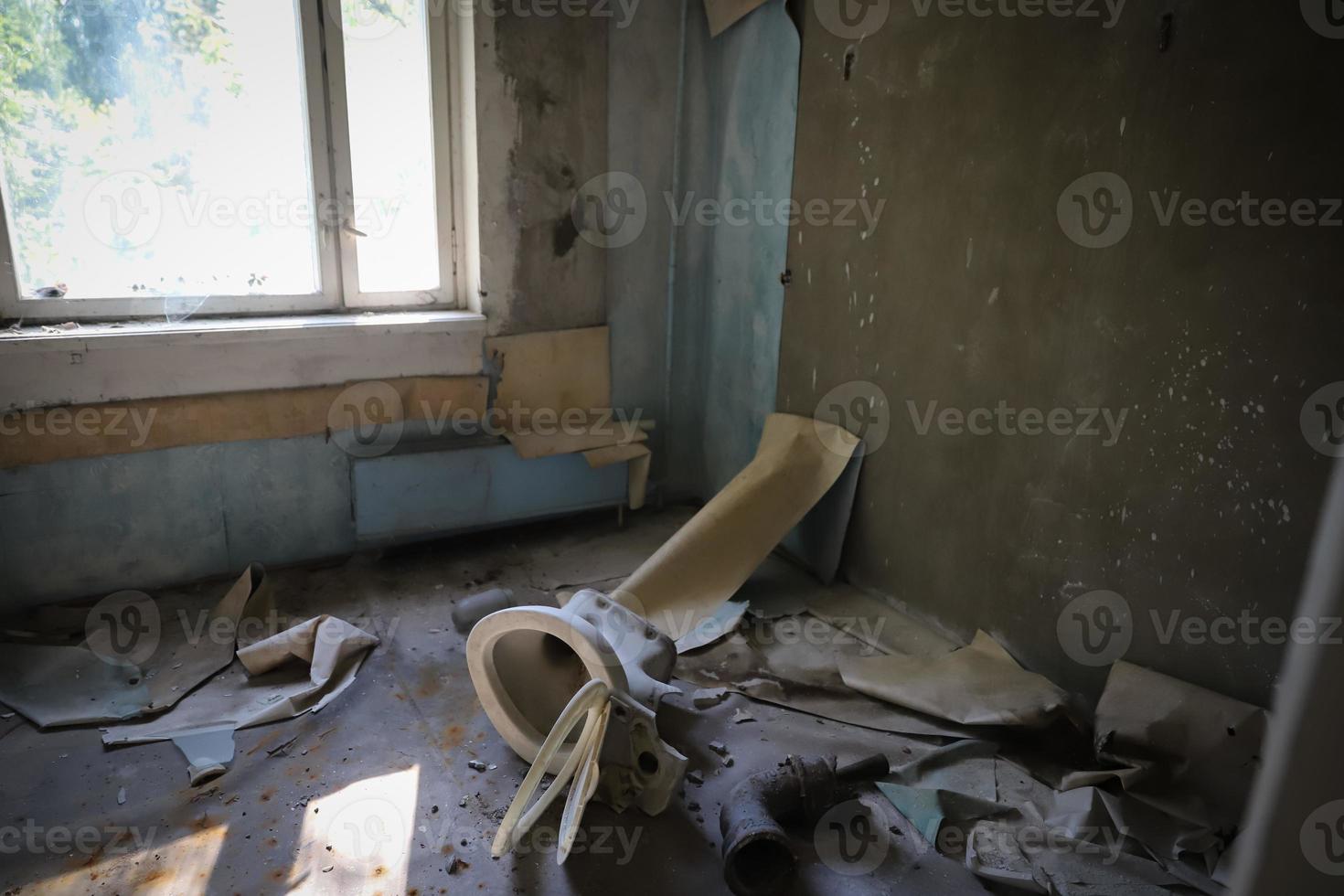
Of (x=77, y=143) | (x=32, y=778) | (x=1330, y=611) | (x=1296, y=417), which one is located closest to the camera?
(x=1330, y=611)

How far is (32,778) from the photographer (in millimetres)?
2094

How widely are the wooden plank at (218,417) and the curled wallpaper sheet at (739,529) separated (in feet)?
3.52

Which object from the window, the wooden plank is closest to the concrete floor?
the wooden plank

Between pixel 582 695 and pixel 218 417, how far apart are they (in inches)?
72.2

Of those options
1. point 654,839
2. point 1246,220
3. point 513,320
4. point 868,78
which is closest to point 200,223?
point 513,320

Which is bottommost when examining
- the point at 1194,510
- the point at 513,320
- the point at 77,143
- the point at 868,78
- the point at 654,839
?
the point at 654,839

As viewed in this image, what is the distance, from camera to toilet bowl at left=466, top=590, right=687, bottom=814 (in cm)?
201

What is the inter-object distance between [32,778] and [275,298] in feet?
5.61

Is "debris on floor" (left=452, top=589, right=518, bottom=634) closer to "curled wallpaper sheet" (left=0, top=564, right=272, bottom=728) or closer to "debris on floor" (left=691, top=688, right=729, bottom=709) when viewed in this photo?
"curled wallpaper sheet" (left=0, top=564, right=272, bottom=728)

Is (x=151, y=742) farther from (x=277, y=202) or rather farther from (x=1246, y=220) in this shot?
(x=1246, y=220)

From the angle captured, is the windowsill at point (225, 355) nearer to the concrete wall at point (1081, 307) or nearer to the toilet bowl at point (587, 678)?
the toilet bowl at point (587, 678)

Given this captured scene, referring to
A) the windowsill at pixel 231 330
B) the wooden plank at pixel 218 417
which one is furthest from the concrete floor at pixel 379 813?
the windowsill at pixel 231 330

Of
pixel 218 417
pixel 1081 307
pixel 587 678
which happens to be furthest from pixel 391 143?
pixel 1081 307

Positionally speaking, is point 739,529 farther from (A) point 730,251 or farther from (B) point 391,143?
(B) point 391,143
